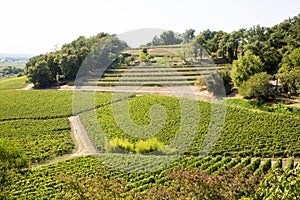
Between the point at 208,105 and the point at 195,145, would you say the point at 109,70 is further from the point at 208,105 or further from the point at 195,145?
the point at 195,145

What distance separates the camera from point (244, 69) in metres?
42.6

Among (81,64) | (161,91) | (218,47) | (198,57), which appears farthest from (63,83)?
(218,47)

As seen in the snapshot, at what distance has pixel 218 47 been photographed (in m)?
65.6

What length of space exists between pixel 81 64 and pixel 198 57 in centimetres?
2541

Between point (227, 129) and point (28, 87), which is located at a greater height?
point (28, 87)

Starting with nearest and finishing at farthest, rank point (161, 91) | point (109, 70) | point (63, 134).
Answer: point (63, 134) → point (161, 91) → point (109, 70)

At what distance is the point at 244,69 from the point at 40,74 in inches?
1601

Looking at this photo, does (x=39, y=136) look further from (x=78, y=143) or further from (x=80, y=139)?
(x=78, y=143)

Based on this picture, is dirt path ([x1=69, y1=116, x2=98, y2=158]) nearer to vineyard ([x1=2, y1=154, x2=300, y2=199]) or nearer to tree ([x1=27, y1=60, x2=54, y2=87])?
vineyard ([x1=2, y1=154, x2=300, y2=199])

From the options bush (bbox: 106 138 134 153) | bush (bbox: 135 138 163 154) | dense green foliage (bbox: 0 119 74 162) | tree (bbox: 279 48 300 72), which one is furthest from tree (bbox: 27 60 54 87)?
tree (bbox: 279 48 300 72)

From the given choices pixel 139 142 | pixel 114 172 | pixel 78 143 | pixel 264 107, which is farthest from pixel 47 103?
pixel 264 107

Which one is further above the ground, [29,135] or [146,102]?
[146,102]

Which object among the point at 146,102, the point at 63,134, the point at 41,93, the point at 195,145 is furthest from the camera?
the point at 41,93

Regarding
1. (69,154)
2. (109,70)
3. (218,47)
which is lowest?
(69,154)
